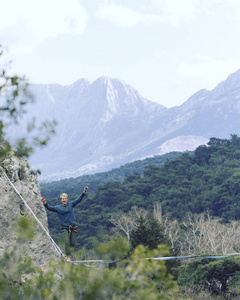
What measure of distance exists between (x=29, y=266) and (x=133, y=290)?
99cm

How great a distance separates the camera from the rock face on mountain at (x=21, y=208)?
8969 mm

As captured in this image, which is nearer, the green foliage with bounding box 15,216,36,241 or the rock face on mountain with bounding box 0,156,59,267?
the green foliage with bounding box 15,216,36,241

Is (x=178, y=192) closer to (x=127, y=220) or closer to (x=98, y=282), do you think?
(x=127, y=220)

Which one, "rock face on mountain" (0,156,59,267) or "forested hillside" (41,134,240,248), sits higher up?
"rock face on mountain" (0,156,59,267)

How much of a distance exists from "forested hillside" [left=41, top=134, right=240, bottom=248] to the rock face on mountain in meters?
37.2

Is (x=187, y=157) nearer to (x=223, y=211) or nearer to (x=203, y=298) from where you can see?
(x=223, y=211)

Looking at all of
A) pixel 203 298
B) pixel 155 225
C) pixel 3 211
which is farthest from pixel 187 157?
pixel 3 211

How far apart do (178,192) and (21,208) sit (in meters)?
50.4

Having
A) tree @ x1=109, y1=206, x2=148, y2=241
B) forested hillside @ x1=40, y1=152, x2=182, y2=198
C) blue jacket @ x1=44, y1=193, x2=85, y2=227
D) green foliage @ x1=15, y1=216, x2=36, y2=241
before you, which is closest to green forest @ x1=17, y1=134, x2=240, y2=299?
tree @ x1=109, y1=206, x2=148, y2=241

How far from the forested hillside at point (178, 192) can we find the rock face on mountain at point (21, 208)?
37.2 m

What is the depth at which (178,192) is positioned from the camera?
59094 mm

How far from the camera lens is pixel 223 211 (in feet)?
176

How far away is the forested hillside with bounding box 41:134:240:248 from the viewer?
53.6m

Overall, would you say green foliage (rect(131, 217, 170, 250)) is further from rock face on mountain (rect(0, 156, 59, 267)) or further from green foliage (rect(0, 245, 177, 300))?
green foliage (rect(0, 245, 177, 300))
